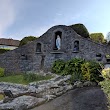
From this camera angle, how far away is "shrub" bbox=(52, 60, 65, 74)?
25.1 m

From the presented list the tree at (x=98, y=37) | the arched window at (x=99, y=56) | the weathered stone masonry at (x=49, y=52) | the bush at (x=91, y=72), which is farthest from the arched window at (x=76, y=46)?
the tree at (x=98, y=37)

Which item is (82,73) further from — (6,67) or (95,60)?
(6,67)

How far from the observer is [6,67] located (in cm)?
2873

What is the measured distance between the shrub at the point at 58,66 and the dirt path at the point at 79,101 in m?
5.57

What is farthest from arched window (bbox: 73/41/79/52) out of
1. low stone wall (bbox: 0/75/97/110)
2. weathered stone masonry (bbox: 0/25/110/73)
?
low stone wall (bbox: 0/75/97/110)

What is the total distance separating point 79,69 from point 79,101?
7474 millimetres

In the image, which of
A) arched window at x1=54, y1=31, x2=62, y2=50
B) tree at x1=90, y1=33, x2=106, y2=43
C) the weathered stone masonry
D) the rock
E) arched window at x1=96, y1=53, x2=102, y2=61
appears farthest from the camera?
tree at x1=90, y1=33, x2=106, y2=43

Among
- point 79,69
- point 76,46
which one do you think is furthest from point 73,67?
point 76,46

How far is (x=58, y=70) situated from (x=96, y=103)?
9.94 metres

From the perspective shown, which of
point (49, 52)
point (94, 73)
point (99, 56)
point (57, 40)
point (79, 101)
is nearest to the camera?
point (79, 101)

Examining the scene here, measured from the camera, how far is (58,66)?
25531mm

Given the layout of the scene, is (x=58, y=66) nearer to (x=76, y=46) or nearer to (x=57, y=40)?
(x=76, y=46)

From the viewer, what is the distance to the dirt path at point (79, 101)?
15.0 m

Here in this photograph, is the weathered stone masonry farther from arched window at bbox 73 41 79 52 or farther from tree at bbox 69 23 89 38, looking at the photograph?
tree at bbox 69 23 89 38
